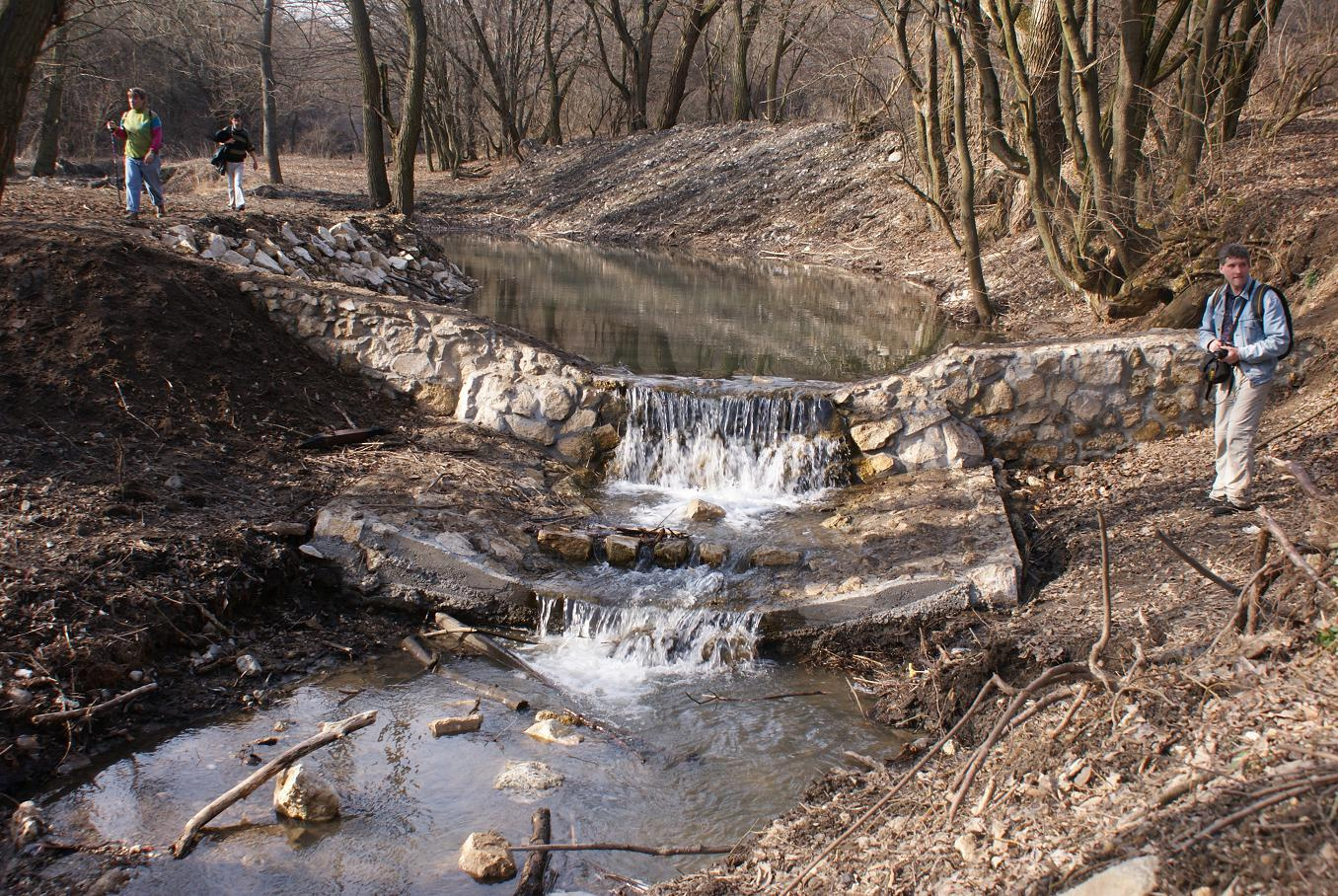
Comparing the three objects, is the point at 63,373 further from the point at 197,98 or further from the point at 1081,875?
the point at 197,98

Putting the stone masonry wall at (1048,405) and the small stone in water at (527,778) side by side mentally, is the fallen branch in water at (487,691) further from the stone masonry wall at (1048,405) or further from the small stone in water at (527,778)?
the stone masonry wall at (1048,405)

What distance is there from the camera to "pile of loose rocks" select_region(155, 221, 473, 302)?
11.4 m

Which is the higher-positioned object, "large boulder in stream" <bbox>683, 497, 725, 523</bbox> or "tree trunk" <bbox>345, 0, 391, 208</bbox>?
"tree trunk" <bbox>345, 0, 391, 208</bbox>

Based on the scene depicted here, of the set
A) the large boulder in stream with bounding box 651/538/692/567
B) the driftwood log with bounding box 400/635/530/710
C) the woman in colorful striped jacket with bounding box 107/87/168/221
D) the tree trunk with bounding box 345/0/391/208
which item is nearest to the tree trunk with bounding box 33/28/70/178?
the tree trunk with bounding box 345/0/391/208

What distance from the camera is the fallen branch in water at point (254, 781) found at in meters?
4.30

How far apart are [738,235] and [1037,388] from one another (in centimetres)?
1805

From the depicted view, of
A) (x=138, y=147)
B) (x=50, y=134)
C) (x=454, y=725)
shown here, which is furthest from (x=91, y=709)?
(x=50, y=134)

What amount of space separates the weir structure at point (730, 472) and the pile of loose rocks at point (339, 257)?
2.30m

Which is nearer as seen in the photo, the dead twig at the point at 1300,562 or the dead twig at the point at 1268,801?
the dead twig at the point at 1268,801

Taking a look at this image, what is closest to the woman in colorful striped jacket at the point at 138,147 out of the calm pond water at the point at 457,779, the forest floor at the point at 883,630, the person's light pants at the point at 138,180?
the person's light pants at the point at 138,180

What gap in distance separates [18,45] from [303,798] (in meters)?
5.38

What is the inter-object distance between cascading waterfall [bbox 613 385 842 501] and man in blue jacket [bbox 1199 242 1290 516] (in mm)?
3169

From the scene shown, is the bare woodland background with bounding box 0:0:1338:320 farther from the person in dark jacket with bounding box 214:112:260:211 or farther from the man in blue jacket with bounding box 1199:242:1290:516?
the man in blue jacket with bounding box 1199:242:1290:516

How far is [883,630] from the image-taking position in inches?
255
